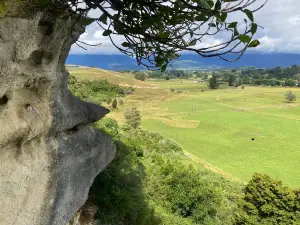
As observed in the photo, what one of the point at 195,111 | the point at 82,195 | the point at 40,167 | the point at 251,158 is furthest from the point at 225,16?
the point at 195,111

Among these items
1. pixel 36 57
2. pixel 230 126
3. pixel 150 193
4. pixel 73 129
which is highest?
pixel 36 57

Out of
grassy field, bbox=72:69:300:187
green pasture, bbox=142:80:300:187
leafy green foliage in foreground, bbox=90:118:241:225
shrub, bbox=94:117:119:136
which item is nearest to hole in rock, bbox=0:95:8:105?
leafy green foliage in foreground, bbox=90:118:241:225

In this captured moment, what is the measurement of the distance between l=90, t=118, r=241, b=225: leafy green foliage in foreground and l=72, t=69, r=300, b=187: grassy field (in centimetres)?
2671

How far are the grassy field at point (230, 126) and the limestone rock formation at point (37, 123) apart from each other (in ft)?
172

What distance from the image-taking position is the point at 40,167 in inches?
274

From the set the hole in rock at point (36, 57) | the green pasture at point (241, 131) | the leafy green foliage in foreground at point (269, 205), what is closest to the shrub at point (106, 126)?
the leafy green foliage in foreground at point (269, 205)

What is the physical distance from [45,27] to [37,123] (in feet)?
6.05

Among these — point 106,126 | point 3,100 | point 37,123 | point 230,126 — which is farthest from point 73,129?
point 230,126

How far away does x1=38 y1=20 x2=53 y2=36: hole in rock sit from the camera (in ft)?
20.5

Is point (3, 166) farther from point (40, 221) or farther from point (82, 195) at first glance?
point (82, 195)

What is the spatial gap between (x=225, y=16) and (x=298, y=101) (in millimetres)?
136359

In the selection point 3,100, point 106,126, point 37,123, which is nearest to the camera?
point 3,100

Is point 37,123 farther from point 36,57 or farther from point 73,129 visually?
point 73,129

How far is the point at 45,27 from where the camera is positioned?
632cm
